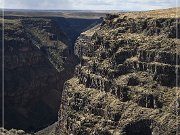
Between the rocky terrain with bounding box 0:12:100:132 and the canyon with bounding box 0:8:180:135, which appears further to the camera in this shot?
the rocky terrain with bounding box 0:12:100:132

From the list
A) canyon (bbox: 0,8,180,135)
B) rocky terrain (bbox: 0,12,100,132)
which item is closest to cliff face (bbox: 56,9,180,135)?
canyon (bbox: 0,8,180,135)

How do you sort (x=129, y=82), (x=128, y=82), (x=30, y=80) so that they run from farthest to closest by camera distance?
(x=30, y=80) → (x=128, y=82) → (x=129, y=82)

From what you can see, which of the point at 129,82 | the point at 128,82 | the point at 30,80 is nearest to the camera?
the point at 129,82

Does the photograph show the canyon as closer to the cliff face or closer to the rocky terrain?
the cliff face

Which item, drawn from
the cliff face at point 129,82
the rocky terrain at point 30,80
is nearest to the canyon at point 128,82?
the cliff face at point 129,82

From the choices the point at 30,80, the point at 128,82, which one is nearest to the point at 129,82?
the point at 128,82

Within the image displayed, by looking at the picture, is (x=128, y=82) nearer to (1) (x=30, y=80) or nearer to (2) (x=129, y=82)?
(2) (x=129, y=82)

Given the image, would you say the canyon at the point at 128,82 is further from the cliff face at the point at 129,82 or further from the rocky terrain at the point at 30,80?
the rocky terrain at the point at 30,80

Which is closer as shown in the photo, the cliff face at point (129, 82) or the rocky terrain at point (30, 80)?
the cliff face at point (129, 82)

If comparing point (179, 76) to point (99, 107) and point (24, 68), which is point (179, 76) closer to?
point (99, 107)
